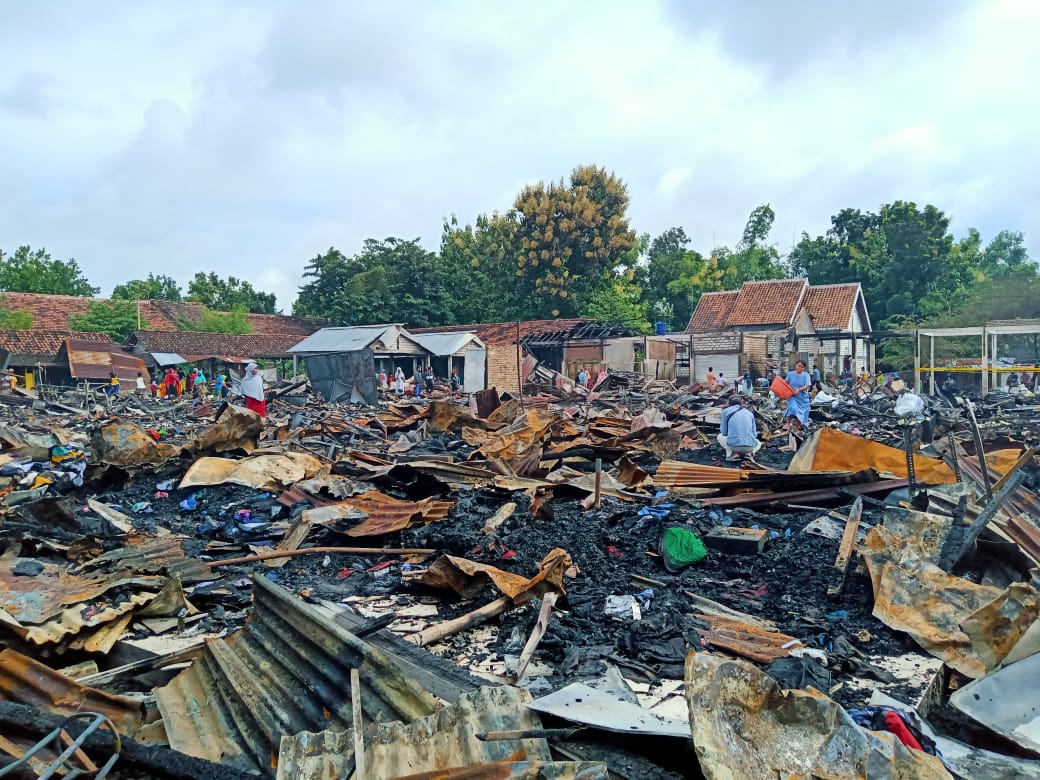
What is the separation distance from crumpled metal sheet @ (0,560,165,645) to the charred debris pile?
0.02 metres

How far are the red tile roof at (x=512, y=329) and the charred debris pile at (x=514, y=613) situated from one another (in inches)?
873

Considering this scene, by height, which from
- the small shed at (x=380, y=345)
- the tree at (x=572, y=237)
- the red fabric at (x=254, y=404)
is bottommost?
the red fabric at (x=254, y=404)

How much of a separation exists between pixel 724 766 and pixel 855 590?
3235 mm

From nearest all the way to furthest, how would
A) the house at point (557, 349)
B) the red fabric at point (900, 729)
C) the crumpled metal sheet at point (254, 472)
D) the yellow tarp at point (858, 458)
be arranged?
the red fabric at point (900, 729)
the yellow tarp at point (858, 458)
the crumpled metal sheet at point (254, 472)
the house at point (557, 349)

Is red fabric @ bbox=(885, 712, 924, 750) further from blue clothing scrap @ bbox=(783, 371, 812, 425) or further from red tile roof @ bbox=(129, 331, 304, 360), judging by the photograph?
red tile roof @ bbox=(129, 331, 304, 360)

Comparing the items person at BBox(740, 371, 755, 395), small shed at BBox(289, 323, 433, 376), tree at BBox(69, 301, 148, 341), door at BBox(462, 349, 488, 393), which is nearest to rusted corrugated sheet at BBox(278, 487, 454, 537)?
person at BBox(740, 371, 755, 395)

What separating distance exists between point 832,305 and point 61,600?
119 ft

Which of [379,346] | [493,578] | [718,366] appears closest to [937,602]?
[493,578]

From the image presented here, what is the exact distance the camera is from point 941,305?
122ft

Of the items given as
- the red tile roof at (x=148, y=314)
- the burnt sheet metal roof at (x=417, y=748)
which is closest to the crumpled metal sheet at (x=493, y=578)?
the burnt sheet metal roof at (x=417, y=748)

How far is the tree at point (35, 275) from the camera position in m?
43.8

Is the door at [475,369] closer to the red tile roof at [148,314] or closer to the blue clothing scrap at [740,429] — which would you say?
the red tile roof at [148,314]

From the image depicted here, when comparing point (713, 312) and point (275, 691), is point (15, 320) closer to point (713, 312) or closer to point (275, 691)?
point (713, 312)

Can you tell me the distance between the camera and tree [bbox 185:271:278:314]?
49.0 m
